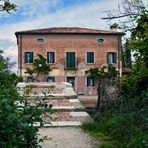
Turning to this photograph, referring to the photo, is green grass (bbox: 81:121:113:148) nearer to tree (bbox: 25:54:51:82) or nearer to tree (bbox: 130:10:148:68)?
tree (bbox: 130:10:148:68)

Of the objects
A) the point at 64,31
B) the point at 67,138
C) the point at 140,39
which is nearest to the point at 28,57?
the point at 64,31

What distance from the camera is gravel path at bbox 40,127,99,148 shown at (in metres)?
6.80

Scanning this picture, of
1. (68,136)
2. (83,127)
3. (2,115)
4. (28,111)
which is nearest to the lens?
(2,115)

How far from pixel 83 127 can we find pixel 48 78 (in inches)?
1859

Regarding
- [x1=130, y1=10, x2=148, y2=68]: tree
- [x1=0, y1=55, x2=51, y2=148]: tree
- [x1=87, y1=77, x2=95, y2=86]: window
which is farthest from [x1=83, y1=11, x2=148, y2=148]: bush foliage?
[x1=87, y1=77, x2=95, y2=86]: window

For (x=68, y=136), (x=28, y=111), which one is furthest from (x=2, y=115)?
(x=68, y=136)

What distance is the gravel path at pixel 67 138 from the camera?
6805 mm

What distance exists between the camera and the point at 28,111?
4230 mm

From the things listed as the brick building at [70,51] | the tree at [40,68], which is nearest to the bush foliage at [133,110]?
the tree at [40,68]

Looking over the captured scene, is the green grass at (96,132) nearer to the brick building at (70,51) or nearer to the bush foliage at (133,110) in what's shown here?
the bush foliage at (133,110)

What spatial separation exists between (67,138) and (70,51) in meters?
49.7

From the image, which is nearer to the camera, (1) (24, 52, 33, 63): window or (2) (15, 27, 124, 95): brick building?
(1) (24, 52, 33, 63): window

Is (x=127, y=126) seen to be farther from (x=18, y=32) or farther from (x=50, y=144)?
(x=18, y=32)

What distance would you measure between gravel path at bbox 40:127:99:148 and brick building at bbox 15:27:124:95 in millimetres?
47369
